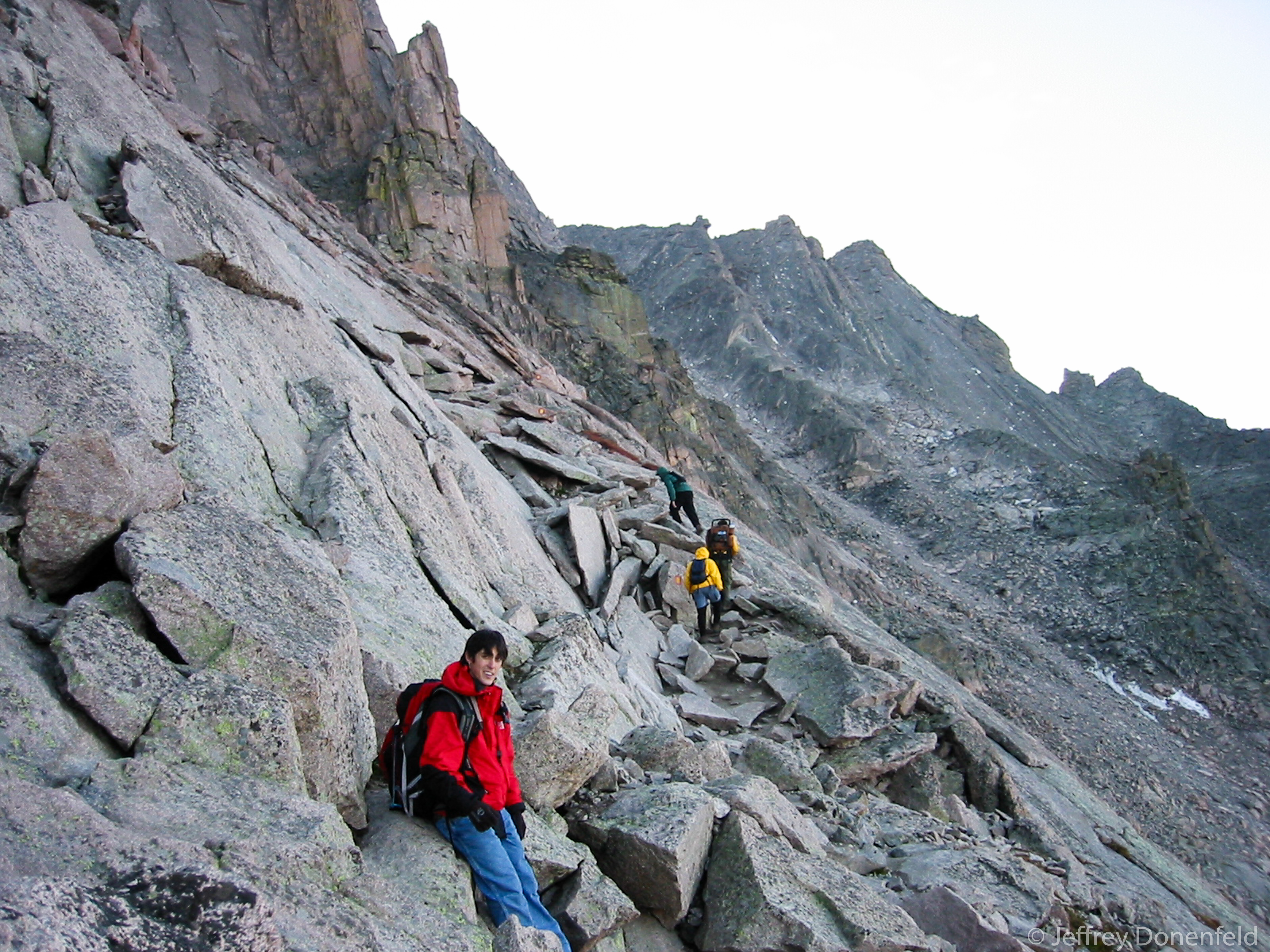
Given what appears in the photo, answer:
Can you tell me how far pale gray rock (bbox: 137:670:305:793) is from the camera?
337 centimetres

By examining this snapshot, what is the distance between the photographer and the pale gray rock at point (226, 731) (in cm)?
337

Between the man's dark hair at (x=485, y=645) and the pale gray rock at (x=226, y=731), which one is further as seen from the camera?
the man's dark hair at (x=485, y=645)

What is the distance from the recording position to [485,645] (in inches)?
164

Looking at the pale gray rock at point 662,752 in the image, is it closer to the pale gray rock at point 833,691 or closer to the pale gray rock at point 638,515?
the pale gray rock at point 833,691

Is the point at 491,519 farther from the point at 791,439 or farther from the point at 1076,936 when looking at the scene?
the point at 791,439

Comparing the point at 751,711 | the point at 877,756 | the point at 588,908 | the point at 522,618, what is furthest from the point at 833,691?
the point at 588,908

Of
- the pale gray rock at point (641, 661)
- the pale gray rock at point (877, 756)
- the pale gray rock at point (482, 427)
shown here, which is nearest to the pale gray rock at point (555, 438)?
the pale gray rock at point (482, 427)

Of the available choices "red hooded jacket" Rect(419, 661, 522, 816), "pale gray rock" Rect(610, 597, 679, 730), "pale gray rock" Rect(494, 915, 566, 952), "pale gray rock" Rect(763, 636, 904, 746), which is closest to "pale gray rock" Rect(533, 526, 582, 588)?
"pale gray rock" Rect(610, 597, 679, 730)

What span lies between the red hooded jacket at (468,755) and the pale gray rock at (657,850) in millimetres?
956

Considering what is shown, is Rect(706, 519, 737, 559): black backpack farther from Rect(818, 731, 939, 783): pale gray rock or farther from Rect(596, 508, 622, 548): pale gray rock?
Rect(818, 731, 939, 783): pale gray rock

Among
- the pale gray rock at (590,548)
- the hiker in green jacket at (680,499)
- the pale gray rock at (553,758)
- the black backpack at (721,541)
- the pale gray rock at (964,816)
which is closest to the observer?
the pale gray rock at (553,758)

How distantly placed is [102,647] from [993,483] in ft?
192

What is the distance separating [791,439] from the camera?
63656 millimetres

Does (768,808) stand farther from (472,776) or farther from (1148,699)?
(1148,699)
